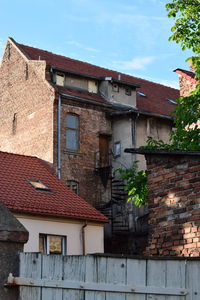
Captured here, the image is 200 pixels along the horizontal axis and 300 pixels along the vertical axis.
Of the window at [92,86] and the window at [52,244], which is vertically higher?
the window at [92,86]

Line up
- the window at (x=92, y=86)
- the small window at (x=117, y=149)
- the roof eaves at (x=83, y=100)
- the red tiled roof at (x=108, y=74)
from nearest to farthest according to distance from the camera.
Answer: the roof eaves at (x=83, y=100) → the small window at (x=117, y=149) → the window at (x=92, y=86) → the red tiled roof at (x=108, y=74)

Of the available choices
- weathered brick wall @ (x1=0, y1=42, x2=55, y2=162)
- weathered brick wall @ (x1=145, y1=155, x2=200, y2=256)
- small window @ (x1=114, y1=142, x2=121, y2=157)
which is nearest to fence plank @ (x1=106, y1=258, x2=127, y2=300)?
weathered brick wall @ (x1=145, y1=155, x2=200, y2=256)

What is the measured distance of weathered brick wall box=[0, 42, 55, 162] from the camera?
107 ft

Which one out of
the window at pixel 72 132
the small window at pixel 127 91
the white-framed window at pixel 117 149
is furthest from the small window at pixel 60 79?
the white-framed window at pixel 117 149

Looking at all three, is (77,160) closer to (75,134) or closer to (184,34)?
(75,134)

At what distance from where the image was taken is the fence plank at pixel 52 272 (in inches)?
231

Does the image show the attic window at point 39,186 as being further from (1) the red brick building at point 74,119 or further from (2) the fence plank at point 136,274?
(2) the fence plank at point 136,274

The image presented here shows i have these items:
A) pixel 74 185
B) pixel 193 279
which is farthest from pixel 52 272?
pixel 74 185

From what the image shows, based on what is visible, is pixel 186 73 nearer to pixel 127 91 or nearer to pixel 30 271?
pixel 127 91

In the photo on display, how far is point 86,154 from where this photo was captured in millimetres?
32750

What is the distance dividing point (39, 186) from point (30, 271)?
1917 centimetres

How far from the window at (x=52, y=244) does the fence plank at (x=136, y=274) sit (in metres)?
16.9

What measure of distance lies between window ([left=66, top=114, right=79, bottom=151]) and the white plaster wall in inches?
325

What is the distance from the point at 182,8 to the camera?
19094 millimetres
